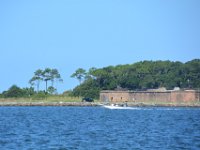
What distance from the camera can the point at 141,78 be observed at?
177 meters

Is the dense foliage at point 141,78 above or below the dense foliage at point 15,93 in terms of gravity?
above

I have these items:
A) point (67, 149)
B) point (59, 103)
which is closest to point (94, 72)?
point (59, 103)

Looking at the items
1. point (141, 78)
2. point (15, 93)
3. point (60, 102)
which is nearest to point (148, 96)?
point (60, 102)

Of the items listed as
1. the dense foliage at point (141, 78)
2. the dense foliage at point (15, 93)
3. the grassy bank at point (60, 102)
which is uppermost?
the dense foliage at point (141, 78)

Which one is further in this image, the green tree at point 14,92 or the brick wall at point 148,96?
the green tree at point 14,92

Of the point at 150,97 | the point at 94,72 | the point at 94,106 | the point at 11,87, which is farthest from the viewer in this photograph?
the point at 94,72

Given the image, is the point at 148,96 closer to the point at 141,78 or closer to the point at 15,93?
the point at 141,78

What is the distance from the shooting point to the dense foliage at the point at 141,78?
166375 mm

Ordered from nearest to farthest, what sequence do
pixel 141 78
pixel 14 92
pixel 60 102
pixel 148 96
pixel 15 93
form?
1. pixel 60 102
2. pixel 148 96
3. pixel 14 92
4. pixel 15 93
5. pixel 141 78

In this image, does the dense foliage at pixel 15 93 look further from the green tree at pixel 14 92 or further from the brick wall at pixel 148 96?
the brick wall at pixel 148 96

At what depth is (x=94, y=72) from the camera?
575 feet

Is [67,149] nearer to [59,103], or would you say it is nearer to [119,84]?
[59,103]

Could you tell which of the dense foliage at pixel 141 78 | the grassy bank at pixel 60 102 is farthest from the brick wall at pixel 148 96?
the dense foliage at pixel 141 78

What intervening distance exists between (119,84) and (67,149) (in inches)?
5072
